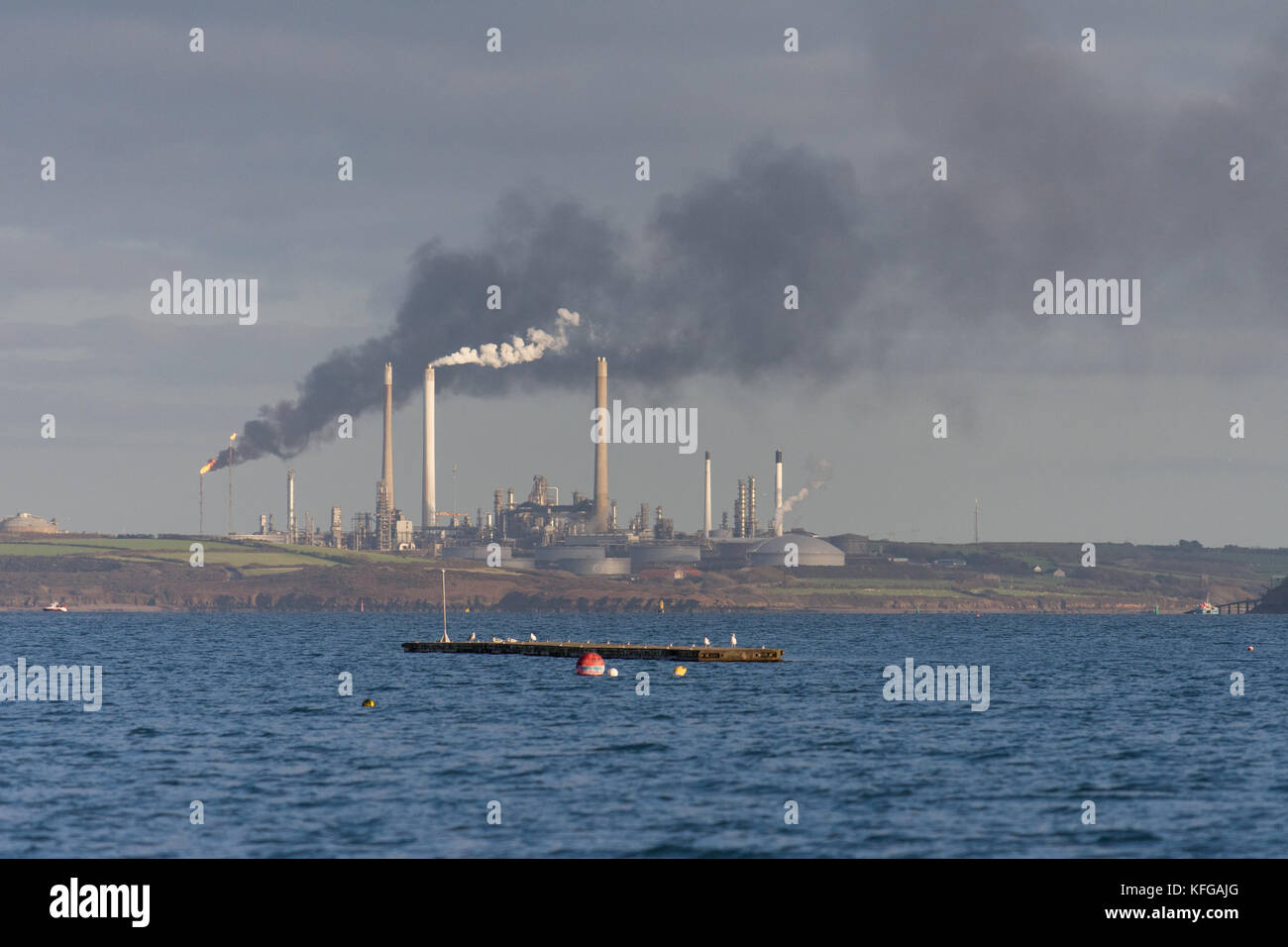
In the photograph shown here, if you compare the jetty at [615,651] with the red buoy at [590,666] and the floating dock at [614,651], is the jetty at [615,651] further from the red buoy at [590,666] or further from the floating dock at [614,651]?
the red buoy at [590,666]

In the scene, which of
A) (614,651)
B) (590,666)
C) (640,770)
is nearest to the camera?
(640,770)

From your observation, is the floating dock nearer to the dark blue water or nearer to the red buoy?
the red buoy

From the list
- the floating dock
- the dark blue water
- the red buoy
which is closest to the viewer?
the dark blue water

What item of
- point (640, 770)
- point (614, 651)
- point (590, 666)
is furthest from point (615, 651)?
point (640, 770)

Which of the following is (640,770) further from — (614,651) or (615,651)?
(614,651)

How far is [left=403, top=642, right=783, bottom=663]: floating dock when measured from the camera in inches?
4963

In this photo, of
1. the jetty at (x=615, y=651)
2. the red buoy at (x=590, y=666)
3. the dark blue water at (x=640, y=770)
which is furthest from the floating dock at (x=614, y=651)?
the dark blue water at (x=640, y=770)

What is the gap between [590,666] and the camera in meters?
116

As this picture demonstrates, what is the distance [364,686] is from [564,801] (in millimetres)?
55535

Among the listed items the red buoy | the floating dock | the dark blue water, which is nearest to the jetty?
the floating dock

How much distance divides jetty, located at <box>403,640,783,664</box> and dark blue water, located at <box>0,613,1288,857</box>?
611 inches

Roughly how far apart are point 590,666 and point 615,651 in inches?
676
